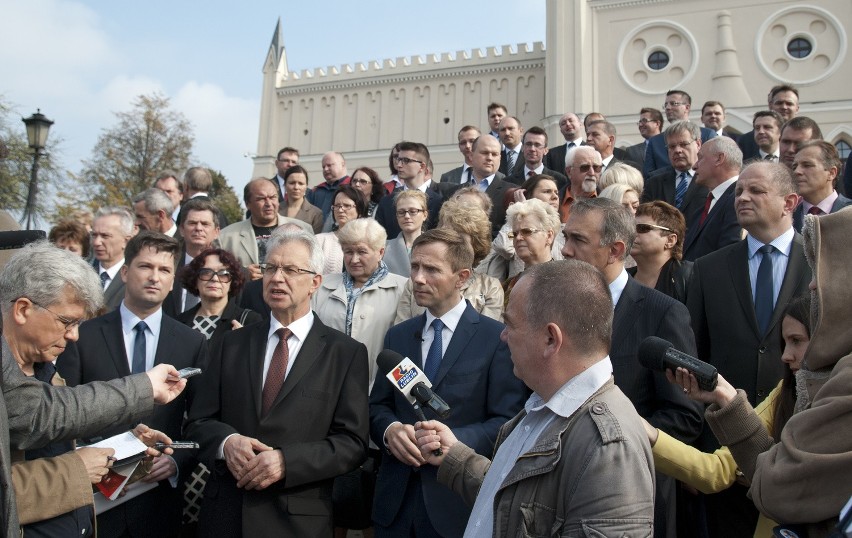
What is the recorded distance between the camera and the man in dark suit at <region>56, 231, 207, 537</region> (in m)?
4.64

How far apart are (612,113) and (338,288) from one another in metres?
32.3

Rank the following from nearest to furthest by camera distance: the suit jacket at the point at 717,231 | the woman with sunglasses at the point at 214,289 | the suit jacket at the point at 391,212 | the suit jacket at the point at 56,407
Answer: the suit jacket at the point at 56,407 → the woman with sunglasses at the point at 214,289 → the suit jacket at the point at 717,231 → the suit jacket at the point at 391,212

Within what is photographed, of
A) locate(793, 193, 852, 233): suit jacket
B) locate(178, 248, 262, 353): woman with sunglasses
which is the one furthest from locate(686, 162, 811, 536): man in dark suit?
locate(178, 248, 262, 353): woman with sunglasses

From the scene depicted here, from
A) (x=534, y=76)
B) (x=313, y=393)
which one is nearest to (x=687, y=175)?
(x=313, y=393)

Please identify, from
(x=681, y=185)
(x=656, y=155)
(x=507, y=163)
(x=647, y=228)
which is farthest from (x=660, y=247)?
(x=507, y=163)

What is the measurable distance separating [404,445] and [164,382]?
1243 mm

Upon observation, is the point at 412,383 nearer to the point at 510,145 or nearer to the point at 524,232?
the point at 524,232

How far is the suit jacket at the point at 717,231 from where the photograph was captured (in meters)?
6.51

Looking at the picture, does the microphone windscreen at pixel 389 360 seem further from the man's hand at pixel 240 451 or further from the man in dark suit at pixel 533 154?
the man in dark suit at pixel 533 154

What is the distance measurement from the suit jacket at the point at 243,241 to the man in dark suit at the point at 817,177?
4529 mm

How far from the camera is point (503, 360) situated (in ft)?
14.9

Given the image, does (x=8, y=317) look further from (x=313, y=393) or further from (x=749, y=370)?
(x=749, y=370)

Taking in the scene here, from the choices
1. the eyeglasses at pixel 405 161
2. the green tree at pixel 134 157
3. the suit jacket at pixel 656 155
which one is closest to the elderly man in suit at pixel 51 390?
the eyeglasses at pixel 405 161

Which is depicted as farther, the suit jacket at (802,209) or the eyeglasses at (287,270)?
the suit jacket at (802,209)
